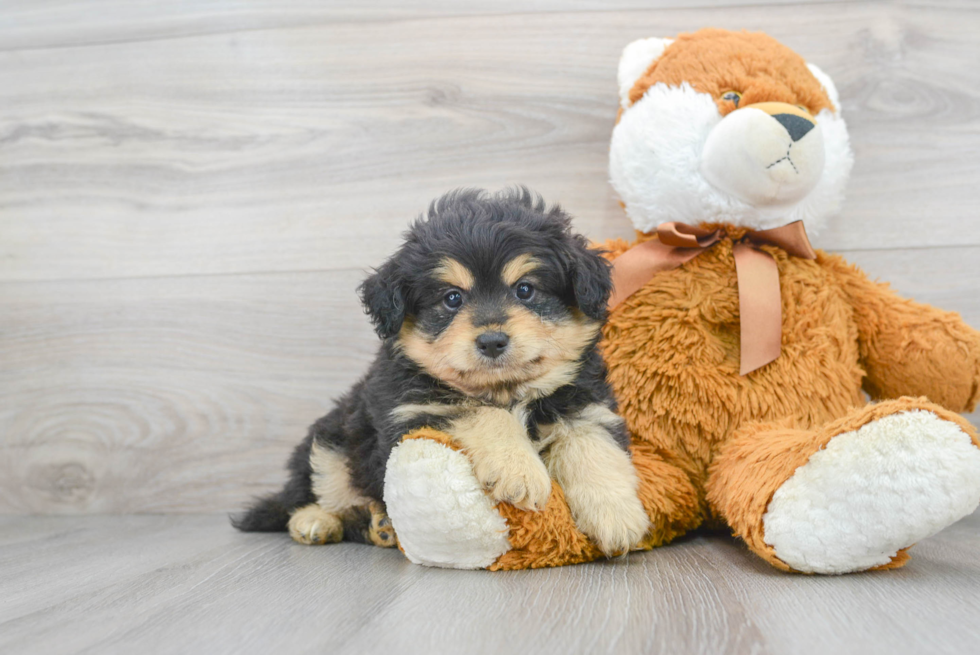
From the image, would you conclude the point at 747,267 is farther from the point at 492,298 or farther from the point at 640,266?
the point at 492,298

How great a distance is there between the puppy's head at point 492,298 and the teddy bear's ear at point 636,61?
0.59 metres

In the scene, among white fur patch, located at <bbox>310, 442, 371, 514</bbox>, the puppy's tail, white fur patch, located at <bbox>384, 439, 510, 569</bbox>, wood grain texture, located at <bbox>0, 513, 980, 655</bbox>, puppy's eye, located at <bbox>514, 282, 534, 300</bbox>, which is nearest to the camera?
wood grain texture, located at <bbox>0, 513, 980, 655</bbox>

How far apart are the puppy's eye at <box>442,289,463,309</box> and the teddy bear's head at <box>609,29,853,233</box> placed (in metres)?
0.65

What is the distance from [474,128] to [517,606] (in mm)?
1527

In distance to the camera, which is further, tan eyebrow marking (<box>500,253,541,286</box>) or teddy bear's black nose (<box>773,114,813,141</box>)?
teddy bear's black nose (<box>773,114,813,141</box>)

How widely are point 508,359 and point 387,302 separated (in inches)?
11.0

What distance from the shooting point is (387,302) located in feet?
5.02

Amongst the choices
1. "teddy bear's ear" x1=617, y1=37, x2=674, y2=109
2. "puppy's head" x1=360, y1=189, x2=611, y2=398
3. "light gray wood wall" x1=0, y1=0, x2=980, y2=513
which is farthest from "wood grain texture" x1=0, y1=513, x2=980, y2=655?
"teddy bear's ear" x1=617, y1=37, x2=674, y2=109

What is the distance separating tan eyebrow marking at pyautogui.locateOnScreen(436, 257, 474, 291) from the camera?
58.4 inches

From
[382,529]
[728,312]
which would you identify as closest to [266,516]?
[382,529]

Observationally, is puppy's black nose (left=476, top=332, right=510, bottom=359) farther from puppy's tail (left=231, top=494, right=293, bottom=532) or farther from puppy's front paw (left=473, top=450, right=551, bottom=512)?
puppy's tail (left=231, top=494, right=293, bottom=532)

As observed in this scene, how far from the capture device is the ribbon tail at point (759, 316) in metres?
1.75

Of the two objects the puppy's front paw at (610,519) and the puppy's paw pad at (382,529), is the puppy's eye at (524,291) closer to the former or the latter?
the puppy's front paw at (610,519)

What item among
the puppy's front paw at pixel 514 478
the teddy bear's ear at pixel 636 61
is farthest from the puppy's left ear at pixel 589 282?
the teddy bear's ear at pixel 636 61
